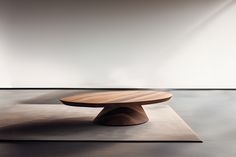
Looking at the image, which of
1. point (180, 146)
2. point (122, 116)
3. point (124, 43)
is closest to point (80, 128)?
point (122, 116)

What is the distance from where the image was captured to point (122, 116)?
10.7 ft

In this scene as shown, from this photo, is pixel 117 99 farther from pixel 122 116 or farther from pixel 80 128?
pixel 80 128

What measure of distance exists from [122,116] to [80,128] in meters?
0.39

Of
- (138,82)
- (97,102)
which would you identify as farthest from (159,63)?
(97,102)

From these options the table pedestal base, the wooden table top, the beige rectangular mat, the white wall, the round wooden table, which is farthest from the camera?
the white wall

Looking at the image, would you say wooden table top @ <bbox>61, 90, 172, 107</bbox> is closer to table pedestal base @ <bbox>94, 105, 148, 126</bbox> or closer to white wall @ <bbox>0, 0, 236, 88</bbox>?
table pedestal base @ <bbox>94, 105, 148, 126</bbox>

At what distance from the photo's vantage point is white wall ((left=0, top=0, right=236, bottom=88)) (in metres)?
6.29

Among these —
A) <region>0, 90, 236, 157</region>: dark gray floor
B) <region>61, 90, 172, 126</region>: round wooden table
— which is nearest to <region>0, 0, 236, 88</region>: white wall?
<region>0, 90, 236, 157</region>: dark gray floor

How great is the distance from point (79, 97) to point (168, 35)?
11.2 ft

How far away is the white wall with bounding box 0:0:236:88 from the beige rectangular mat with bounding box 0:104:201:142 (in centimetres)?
236

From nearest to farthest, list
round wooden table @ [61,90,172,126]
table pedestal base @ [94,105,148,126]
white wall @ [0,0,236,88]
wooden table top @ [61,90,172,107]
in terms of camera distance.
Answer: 1. wooden table top @ [61,90,172,107]
2. round wooden table @ [61,90,172,126]
3. table pedestal base @ [94,105,148,126]
4. white wall @ [0,0,236,88]

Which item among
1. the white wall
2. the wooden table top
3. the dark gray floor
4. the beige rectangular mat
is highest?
the white wall

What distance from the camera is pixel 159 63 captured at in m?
6.38

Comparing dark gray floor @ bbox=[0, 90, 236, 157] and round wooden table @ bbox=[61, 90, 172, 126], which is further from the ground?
round wooden table @ bbox=[61, 90, 172, 126]
